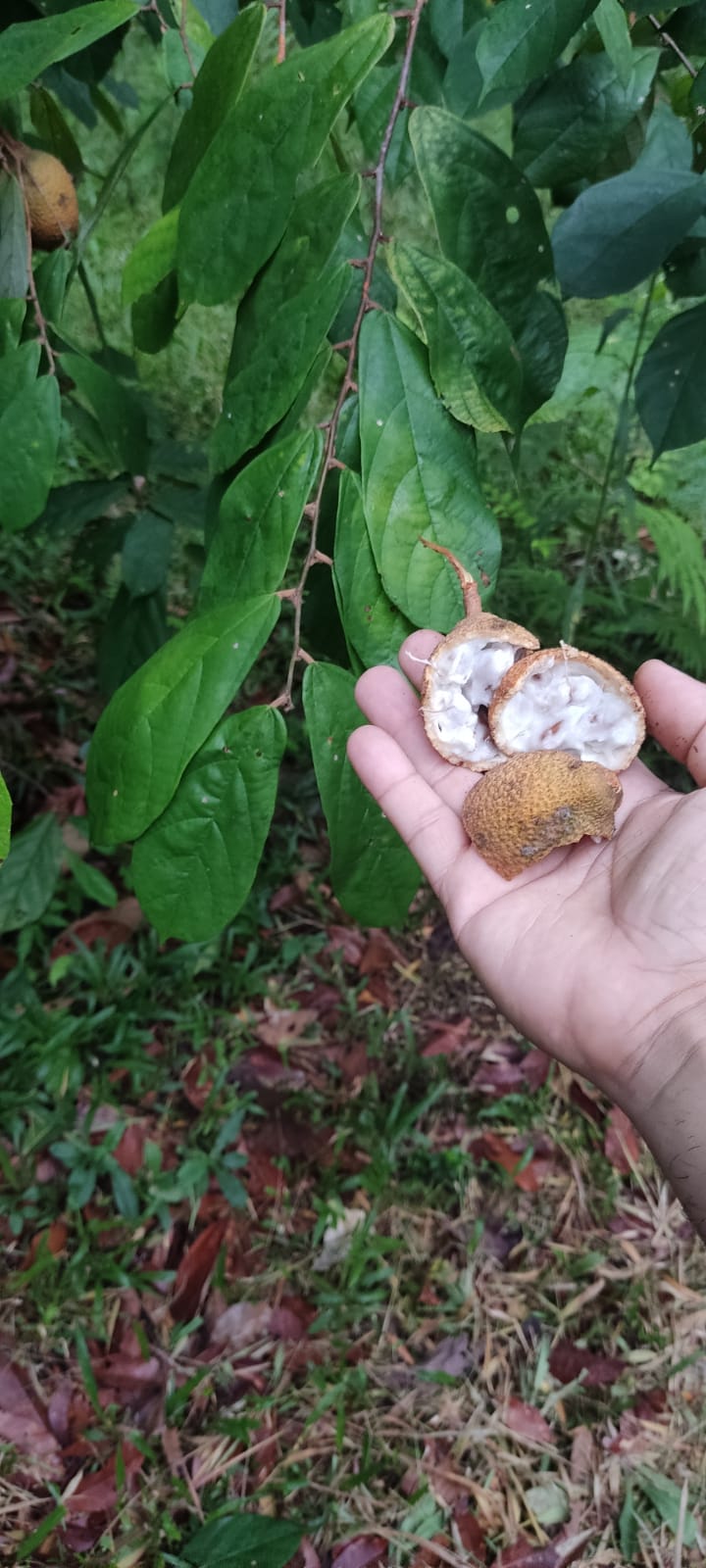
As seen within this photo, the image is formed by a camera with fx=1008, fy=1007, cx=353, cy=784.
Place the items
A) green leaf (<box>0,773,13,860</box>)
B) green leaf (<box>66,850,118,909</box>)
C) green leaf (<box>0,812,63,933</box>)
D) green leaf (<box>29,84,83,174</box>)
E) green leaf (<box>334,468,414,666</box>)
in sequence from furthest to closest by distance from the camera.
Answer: green leaf (<box>66,850,118,909</box>) < green leaf (<box>0,812,63,933</box>) < green leaf (<box>29,84,83,174</box>) < green leaf (<box>334,468,414,666</box>) < green leaf (<box>0,773,13,860</box>)

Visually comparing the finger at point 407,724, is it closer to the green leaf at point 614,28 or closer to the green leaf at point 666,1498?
the green leaf at point 614,28

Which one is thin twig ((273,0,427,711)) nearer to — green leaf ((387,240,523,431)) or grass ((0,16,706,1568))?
green leaf ((387,240,523,431))

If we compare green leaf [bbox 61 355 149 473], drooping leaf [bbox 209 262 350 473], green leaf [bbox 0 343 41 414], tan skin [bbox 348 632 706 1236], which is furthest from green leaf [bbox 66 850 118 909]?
drooping leaf [bbox 209 262 350 473]

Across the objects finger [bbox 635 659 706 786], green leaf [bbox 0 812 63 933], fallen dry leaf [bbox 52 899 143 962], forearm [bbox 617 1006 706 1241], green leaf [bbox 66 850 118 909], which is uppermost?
finger [bbox 635 659 706 786]

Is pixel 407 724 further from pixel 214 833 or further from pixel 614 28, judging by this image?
pixel 614 28

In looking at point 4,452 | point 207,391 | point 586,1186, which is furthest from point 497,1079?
point 207,391

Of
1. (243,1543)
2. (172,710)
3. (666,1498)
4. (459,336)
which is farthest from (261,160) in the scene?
(666,1498)
